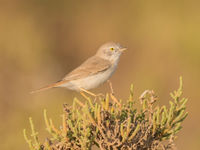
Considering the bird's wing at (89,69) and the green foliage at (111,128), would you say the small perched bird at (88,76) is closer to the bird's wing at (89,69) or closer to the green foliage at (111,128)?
the bird's wing at (89,69)

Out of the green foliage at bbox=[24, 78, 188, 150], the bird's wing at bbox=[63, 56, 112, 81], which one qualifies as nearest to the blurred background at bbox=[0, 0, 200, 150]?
the bird's wing at bbox=[63, 56, 112, 81]

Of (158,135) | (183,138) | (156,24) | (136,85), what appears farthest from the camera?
(156,24)

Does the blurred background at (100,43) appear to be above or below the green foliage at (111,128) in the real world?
above

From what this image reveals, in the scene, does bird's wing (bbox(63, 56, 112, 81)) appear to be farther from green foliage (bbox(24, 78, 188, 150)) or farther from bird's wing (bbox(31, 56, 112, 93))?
green foliage (bbox(24, 78, 188, 150))

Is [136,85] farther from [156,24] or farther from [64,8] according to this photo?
→ [64,8]

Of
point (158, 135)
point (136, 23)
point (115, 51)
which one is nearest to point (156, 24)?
point (136, 23)

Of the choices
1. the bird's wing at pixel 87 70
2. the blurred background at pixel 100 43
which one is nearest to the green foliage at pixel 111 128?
the bird's wing at pixel 87 70
